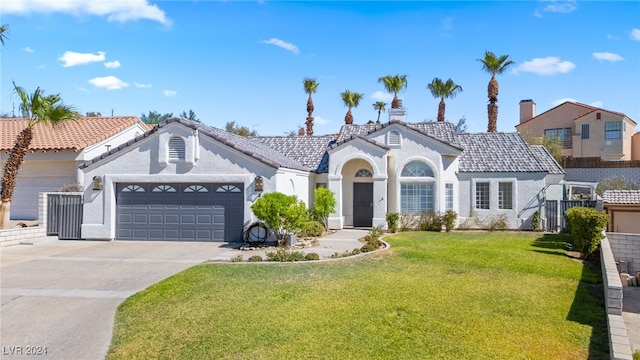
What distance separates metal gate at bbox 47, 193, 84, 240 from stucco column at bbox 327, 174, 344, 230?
12957 millimetres

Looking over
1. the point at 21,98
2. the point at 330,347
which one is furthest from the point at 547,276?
the point at 21,98

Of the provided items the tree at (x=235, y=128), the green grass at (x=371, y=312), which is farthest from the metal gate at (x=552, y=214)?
the tree at (x=235, y=128)

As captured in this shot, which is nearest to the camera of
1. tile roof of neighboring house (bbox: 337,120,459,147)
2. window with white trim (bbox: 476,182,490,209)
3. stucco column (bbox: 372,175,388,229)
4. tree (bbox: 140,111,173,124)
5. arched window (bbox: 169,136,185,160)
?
arched window (bbox: 169,136,185,160)

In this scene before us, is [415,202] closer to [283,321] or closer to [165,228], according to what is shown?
[165,228]

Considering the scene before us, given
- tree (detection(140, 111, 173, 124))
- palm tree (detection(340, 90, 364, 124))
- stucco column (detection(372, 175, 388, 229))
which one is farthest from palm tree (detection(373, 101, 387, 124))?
tree (detection(140, 111, 173, 124))

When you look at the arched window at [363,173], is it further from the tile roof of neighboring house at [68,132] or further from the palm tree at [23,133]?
the tile roof of neighboring house at [68,132]

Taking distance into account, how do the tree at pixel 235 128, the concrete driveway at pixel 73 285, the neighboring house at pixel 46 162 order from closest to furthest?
1. the concrete driveway at pixel 73 285
2. the neighboring house at pixel 46 162
3. the tree at pixel 235 128

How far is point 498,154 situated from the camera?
1000 inches

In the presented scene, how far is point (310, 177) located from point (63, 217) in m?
13.1

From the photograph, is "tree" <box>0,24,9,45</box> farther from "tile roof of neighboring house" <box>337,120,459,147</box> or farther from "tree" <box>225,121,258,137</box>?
"tree" <box>225,121,258,137</box>

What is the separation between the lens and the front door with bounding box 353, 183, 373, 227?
2464 cm

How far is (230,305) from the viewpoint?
868 centimetres

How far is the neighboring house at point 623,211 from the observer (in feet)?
60.1

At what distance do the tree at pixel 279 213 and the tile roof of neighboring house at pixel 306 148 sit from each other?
324 inches
